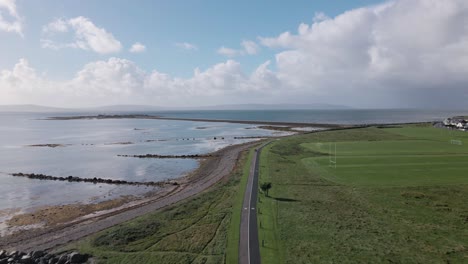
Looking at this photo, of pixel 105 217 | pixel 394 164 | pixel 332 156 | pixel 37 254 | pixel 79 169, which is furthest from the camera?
pixel 332 156

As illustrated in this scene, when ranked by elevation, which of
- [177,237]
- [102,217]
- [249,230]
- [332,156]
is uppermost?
[332,156]

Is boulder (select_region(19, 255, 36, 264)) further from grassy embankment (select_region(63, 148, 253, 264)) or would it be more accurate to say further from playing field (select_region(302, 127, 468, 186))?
playing field (select_region(302, 127, 468, 186))

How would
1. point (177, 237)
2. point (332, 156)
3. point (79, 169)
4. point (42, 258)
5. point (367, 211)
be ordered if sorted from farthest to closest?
point (332, 156) < point (79, 169) < point (367, 211) < point (177, 237) < point (42, 258)

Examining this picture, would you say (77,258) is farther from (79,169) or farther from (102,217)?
(79,169)

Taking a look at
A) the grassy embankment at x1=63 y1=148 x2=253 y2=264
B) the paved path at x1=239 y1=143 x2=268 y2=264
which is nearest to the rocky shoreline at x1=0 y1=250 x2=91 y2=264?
the grassy embankment at x1=63 y1=148 x2=253 y2=264

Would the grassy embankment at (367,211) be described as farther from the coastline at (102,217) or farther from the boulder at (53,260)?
the boulder at (53,260)

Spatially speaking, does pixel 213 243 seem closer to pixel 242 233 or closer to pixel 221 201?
pixel 242 233

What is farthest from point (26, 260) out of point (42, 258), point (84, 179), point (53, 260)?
point (84, 179)
